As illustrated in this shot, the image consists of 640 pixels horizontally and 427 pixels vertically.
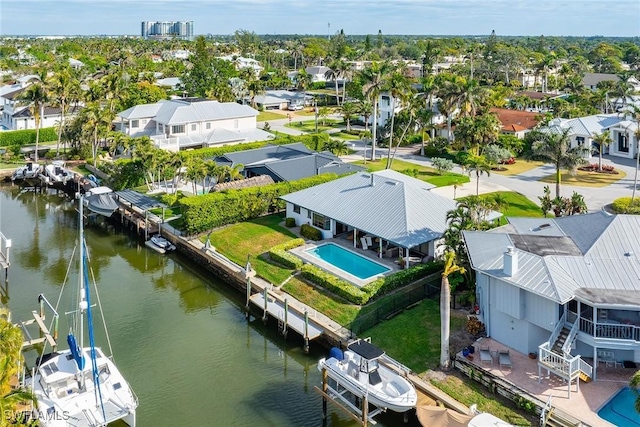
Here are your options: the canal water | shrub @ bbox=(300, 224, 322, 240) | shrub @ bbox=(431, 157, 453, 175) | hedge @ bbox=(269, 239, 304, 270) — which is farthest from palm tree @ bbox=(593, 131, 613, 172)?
the canal water

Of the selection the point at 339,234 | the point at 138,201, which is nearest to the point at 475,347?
the point at 339,234

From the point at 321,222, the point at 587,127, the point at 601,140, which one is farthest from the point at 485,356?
the point at 587,127

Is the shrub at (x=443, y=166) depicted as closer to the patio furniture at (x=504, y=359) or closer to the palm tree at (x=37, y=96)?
the patio furniture at (x=504, y=359)

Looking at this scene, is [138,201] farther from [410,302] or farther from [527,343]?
[527,343]

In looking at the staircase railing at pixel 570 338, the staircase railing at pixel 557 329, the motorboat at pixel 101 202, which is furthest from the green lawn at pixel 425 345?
the motorboat at pixel 101 202

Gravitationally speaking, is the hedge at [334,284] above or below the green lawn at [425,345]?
above

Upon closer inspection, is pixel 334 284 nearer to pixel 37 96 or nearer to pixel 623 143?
pixel 623 143
